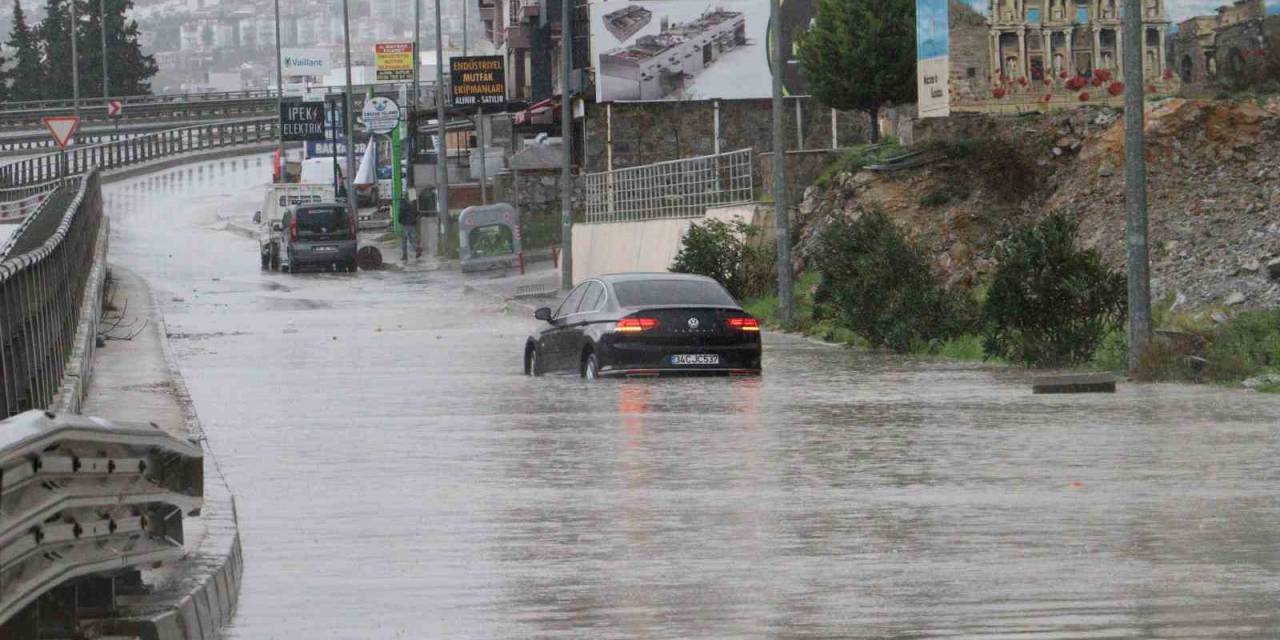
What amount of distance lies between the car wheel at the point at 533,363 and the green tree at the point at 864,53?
28.4m

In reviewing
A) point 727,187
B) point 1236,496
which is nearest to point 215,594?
point 1236,496

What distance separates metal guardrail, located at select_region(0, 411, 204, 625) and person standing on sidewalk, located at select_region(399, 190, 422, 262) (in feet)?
201

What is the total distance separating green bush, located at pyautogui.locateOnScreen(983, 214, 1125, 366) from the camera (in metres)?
25.9

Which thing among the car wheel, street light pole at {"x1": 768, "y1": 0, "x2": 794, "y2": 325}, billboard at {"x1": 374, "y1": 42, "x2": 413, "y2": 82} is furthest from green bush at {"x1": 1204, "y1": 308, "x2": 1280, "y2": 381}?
billboard at {"x1": 374, "y1": 42, "x2": 413, "y2": 82}

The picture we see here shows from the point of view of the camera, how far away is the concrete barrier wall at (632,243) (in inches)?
1855

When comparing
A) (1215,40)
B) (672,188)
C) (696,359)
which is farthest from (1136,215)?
(672,188)

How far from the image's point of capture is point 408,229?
7244cm

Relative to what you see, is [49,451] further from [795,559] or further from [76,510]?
[795,559]

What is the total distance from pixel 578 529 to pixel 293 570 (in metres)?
1.98

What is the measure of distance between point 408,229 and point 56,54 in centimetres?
9247

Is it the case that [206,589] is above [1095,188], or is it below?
below

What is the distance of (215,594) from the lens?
372 inches

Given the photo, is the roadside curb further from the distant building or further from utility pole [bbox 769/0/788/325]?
the distant building

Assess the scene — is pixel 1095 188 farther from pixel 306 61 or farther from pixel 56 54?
pixel 306 61
